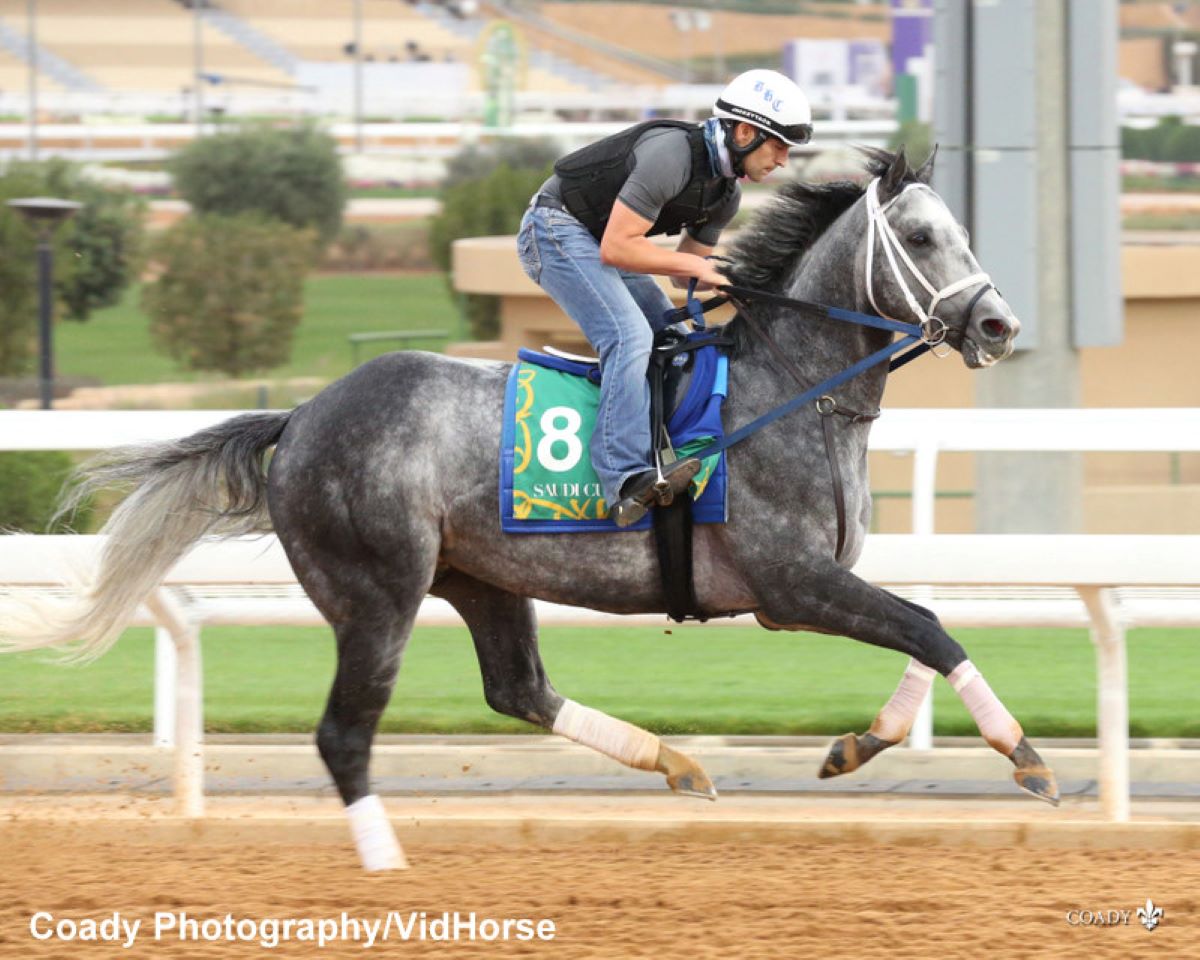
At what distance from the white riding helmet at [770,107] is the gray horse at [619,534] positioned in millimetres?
246

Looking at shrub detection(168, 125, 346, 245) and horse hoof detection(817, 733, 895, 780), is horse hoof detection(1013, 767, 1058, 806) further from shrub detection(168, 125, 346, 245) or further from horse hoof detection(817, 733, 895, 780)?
shrub detection(168, 125, 346, 245)

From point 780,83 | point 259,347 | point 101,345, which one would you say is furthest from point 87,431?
point 101,345

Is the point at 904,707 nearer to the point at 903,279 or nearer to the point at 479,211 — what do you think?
the point at 903,279

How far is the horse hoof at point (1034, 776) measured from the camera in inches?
194

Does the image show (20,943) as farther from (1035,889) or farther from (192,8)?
(192,8)

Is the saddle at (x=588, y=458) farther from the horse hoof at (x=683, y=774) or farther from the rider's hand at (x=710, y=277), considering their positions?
the horse hoof at (x=683, y=774)

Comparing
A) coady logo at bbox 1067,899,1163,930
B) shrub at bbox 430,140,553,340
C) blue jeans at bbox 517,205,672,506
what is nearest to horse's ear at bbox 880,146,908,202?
blue jeans at bbox 517,205,672,506

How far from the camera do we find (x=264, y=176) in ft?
125

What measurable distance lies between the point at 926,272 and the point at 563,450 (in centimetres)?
104

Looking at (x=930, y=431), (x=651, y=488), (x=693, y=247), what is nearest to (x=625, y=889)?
(x=651, y=488)

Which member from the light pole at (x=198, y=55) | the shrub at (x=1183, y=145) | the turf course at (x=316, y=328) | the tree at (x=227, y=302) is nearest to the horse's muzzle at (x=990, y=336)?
the turf course at (x=316, y=328)

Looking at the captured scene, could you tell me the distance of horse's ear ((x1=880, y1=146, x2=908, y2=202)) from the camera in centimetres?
507

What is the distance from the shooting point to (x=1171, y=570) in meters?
5.50

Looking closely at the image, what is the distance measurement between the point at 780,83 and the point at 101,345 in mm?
28103
